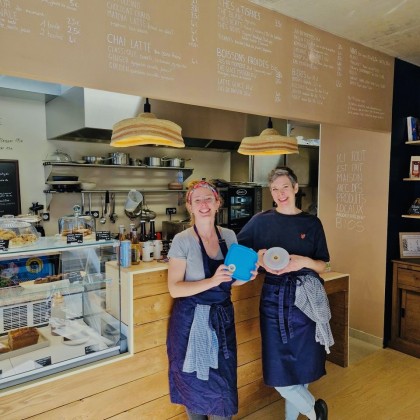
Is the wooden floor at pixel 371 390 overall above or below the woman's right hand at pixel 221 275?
below

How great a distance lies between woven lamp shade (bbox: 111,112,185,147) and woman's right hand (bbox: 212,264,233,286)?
97 cm

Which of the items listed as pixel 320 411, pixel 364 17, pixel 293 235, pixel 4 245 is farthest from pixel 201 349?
pixel 364 17

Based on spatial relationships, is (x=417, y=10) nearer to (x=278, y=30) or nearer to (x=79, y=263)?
(x=278, y=30)

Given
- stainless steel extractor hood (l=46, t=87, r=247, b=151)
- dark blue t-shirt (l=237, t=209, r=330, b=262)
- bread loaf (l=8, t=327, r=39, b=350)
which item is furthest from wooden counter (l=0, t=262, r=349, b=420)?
stainless steel extractor hood (l=46, t=87, r=247, b=151)

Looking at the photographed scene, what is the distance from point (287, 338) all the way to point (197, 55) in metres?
1.62

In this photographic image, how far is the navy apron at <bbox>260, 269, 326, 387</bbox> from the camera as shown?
208 cm

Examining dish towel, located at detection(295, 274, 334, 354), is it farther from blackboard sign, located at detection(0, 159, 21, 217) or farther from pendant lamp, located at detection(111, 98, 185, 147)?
blackboard sign, located at detection(0, 159, 21, 217)

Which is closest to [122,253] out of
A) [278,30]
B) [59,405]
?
[59,405]

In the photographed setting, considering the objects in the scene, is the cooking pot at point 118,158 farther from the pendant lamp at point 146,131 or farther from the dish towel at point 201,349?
the dish towel at point 201,349

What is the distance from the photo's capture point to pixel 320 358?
217 centimetres

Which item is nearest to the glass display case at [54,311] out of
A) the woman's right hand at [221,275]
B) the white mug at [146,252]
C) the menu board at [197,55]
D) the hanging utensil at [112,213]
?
the white mug at [146,252]

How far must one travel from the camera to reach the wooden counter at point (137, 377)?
5.82ft

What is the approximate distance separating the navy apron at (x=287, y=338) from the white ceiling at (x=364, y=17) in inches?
62.5

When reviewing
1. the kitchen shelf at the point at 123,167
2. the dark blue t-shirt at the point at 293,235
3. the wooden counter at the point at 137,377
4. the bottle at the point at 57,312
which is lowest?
the wooden counter at the point at 137,377
